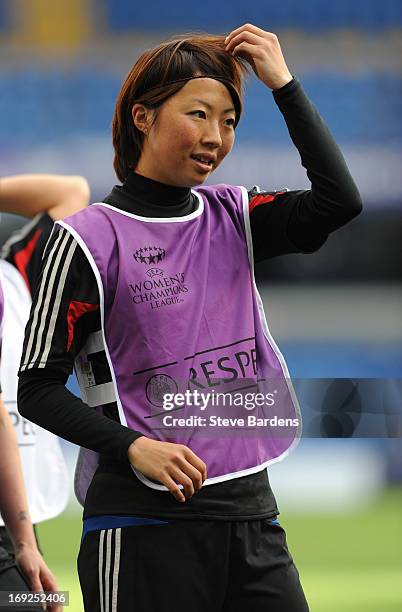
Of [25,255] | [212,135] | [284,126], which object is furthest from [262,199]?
[284,126]

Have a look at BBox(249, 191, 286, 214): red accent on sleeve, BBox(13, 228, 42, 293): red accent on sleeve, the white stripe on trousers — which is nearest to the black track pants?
the white stripe on trousers

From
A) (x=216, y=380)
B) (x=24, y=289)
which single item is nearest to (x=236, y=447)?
(x=216, y=380)

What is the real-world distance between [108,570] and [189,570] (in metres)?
0.13

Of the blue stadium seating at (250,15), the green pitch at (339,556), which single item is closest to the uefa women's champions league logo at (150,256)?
the green pitch at (339,556)

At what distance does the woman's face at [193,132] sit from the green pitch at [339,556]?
3295 mm

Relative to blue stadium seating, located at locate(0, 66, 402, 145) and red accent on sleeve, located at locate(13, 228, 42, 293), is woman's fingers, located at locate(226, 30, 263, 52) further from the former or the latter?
blue stadium seating, located at locate(0, 66, 402, 145)

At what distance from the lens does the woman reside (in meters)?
1.88

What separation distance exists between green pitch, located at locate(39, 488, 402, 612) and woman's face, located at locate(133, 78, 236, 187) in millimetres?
3295

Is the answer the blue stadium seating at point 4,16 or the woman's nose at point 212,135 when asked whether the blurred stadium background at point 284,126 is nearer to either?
the blue stadium seating at point 4,16

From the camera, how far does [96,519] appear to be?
1.93 meters

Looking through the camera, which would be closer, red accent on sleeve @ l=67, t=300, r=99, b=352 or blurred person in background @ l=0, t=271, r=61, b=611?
red accent on sleeve @ l=67, t=300, r=99, b=352

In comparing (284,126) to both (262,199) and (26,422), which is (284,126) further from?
(262,199)

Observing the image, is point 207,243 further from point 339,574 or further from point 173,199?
point 339,574

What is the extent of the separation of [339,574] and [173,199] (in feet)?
15.1
